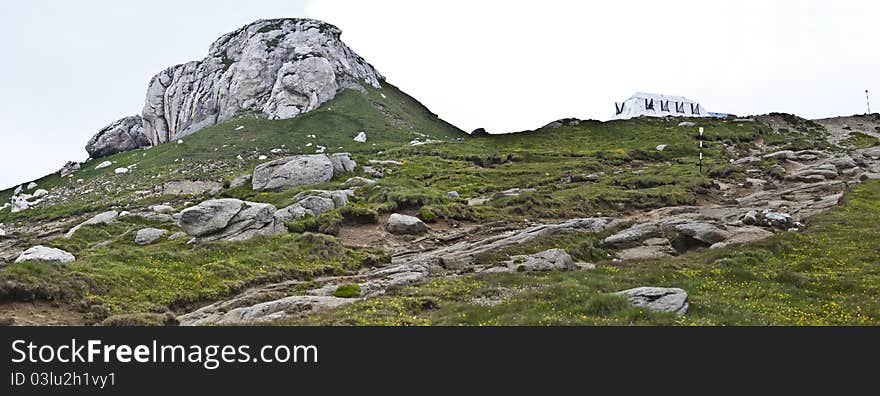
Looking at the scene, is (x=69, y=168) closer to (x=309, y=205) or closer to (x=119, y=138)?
(x=119, y=138)

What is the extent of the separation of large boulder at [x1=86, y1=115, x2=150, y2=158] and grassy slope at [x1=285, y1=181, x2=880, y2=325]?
6843 inches

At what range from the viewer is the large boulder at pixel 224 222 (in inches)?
1590

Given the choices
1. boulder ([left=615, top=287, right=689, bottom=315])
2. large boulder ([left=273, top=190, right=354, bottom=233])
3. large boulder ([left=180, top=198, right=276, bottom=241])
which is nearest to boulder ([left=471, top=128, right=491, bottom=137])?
large boulder ([left=273, top=190, right=354, bottom=233])

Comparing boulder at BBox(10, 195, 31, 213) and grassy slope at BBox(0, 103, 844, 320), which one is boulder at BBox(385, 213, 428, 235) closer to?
grassy slope at BBox(0, 103, 844, 320)

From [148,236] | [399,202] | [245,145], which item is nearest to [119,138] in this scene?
[245,145]

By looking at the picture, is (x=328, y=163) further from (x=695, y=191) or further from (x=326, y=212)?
(x=695, y=191)

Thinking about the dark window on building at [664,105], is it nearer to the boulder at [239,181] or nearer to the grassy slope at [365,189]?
the grassy slope at [365,189]

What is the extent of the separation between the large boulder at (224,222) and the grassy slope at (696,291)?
1952cm

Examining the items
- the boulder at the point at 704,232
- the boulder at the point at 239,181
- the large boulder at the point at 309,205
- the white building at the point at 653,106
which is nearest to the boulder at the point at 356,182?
the large boulder at the point at 309,205

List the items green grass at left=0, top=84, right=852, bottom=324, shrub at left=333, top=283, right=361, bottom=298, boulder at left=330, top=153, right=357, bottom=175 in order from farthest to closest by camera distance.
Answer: boulder at left=330, top=153, right=357, bottom=175 → shrub at left=333, top=283, right=361, bottom=298 → green grass at left=0, top=84, right=852, bottom=324

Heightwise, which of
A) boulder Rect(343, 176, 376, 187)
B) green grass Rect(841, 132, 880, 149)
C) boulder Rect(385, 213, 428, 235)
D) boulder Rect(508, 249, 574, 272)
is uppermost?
green grass Rect(841, 132, 880, 149)

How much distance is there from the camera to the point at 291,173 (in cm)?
6688

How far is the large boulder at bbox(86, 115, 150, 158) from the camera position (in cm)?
16575
